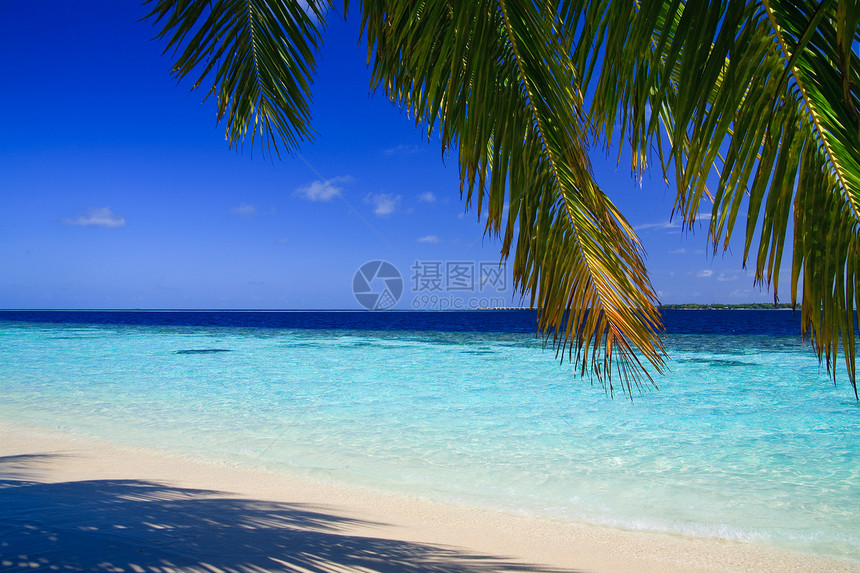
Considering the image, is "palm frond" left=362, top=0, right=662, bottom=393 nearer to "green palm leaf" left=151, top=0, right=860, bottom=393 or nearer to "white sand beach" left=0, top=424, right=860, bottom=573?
"green palm leaf" left=151, top=0, right=860, bottom=393

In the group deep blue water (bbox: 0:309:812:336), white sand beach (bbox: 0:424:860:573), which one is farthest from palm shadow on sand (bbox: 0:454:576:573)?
deep blue water (bbox: 0:309:812:336)

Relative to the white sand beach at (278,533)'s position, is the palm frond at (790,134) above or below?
above

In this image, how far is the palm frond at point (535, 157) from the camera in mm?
1778

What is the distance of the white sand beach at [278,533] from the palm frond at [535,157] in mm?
1654

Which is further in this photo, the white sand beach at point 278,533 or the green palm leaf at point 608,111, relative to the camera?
the white sand beach at point 278,533

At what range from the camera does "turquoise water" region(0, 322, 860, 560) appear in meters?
3.92

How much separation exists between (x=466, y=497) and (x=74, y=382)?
8.54 m

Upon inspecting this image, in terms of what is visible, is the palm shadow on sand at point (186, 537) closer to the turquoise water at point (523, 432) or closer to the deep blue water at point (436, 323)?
the turquoise water at point (523, 432)

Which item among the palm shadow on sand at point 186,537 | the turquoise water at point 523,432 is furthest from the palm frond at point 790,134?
the turquoise water at point 523,432

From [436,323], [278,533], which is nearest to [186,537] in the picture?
[278,533]

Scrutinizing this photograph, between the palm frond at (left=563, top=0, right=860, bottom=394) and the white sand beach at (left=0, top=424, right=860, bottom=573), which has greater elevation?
the palm frond at (left=563, top=0, right=860, bottom=394)

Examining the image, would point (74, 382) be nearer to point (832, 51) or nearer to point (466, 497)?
point (466, 497)

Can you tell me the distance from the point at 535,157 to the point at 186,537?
2554 millimetres

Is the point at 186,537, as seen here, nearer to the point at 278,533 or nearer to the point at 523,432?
the point at 278,533
